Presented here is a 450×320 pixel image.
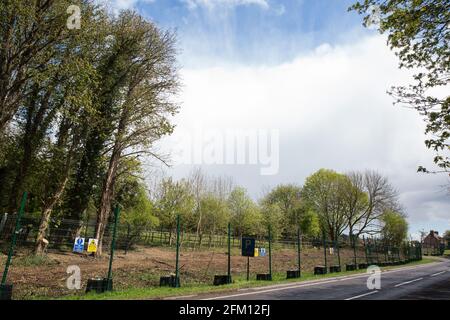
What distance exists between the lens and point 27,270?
43.9 ft

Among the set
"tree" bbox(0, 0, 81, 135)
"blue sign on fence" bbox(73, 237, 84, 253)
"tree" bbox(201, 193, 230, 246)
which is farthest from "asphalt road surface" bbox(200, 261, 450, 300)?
"tree" bbox(201, 193, 230, 246)

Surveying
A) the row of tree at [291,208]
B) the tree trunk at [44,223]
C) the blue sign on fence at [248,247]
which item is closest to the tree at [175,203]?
the row of tree at [291,208]

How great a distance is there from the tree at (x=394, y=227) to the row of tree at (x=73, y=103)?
2277 inches

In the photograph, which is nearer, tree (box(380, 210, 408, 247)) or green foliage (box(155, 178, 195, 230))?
green foliage (box(155, 178, 195, 230))

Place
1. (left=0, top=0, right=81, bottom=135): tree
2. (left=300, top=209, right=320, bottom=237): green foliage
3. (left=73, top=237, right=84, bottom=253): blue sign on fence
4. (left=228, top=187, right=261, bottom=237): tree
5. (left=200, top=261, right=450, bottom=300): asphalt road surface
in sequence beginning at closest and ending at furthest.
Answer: (left=73, top=237, right=84, bottom=253): blue sign on fence < (left=200, top=261, right=450, bottom=300): asphalt road surface < (left=0, top=0, right=81, bottom=135): tree < (left=228, top=187, right=261, bottom=237): tree < (left=300, top=209, right=320, bottom=237): green foliage

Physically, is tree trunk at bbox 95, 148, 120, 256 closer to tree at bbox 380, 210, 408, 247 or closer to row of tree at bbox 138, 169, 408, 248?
row of tree at bbox 138, 169, 408, 248

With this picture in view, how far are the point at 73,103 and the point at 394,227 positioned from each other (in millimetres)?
70635

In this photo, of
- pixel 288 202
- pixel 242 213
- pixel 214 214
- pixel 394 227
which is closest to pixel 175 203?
pixel 214 214

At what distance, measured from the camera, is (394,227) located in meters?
68.9

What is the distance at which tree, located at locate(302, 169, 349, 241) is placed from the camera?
60.6 m

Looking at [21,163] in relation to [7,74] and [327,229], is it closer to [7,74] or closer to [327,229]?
[7,74]

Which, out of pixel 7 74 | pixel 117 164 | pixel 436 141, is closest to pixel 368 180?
pixel 117 164

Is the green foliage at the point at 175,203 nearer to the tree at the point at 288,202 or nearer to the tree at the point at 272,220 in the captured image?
the tree at the point at 272,220

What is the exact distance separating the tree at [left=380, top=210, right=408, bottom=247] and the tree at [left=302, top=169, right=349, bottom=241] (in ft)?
37.5
